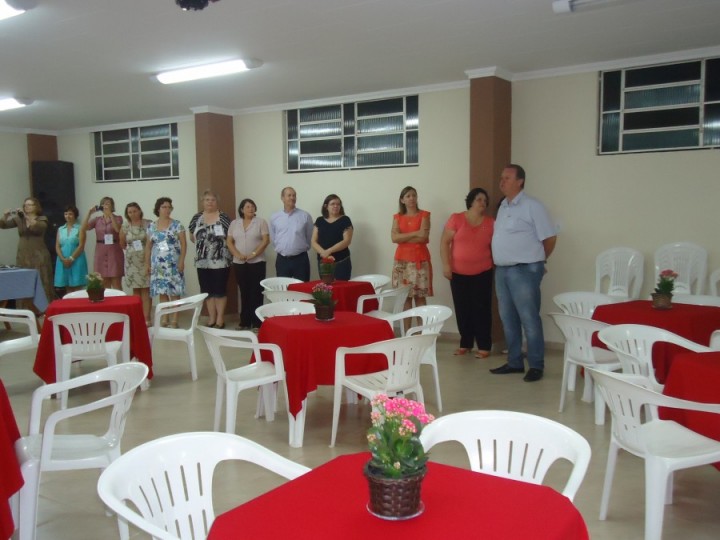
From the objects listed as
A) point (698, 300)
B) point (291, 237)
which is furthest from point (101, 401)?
point (291, 237)

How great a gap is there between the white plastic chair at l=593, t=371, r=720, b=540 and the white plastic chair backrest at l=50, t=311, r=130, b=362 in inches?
140

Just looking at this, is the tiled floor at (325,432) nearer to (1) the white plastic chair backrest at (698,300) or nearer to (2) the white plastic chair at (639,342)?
(2) the white plastic chair at (639,342)

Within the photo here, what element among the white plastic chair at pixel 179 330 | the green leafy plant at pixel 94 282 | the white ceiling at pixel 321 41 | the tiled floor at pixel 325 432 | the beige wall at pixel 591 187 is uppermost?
the white ceiling at pixel 321 41

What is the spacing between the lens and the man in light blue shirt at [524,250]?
5.61 m

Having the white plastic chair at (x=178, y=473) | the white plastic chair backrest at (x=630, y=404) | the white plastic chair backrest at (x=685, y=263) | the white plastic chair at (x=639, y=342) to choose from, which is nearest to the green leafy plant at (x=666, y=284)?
the white plastic chair at (x=639, y=342)

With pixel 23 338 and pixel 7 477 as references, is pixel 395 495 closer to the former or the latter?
pixel 7 477

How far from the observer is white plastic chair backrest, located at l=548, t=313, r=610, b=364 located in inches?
174

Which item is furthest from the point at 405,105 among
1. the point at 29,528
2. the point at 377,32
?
the point at 29,528

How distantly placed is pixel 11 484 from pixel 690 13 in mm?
5417

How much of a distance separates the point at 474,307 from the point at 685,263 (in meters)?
2.04

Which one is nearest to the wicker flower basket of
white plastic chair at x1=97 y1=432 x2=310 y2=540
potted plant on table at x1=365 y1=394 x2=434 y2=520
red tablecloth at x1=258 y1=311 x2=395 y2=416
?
potted plant on table at x1=365 y1=394 x2=434 y2=520

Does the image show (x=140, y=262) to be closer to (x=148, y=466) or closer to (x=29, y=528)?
(x=29, y=528)

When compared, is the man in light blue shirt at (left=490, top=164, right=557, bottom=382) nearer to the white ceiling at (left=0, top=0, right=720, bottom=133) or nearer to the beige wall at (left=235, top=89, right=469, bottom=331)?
the white ceiling at (left=0, top=0, right=720, bottom=133)

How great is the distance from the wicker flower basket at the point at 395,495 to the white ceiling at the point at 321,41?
388 centimetres
